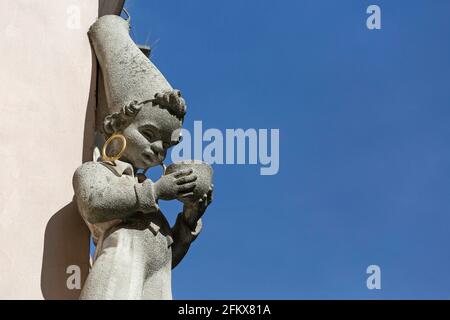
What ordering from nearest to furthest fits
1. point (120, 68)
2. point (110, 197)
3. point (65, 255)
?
1. point (110, 197)
2. point (65, 255)
3. point (120, 68)

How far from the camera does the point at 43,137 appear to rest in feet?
24.0

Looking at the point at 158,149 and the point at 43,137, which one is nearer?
the point at 158,149

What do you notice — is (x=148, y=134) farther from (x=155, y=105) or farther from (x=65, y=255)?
(x=65, y=255)

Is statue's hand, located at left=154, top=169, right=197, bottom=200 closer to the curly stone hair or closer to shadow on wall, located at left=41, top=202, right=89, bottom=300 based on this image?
the curly stone hair

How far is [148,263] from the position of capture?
682 centimetres

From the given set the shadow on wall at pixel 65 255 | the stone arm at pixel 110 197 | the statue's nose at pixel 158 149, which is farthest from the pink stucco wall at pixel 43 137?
the statue's nose at pixel 158 149

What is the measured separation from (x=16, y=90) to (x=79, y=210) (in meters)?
0.95

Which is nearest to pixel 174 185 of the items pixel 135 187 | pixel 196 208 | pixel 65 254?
pixel 135 187

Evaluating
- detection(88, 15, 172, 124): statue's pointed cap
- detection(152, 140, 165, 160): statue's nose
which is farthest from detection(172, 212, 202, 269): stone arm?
detection(88, 15, 172, 124): statue's pointed cap

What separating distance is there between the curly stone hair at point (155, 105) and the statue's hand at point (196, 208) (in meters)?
0.56

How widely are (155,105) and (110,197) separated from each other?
796 mm

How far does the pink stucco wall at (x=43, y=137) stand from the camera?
696 centimetres

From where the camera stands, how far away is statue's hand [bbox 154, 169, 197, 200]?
22.2ft
